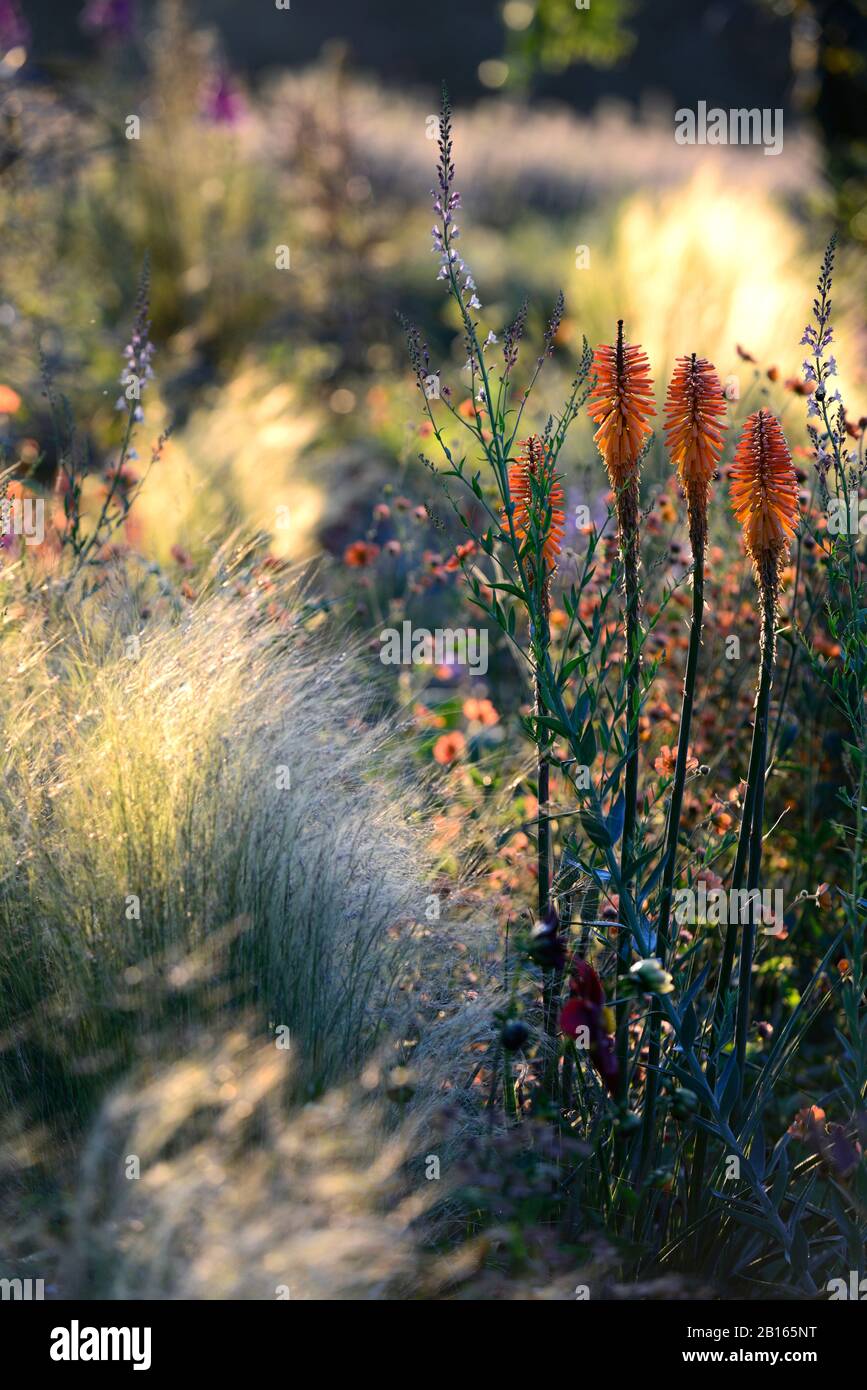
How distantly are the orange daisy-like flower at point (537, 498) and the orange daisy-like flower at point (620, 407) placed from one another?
0.36 feet

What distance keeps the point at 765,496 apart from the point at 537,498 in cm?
37

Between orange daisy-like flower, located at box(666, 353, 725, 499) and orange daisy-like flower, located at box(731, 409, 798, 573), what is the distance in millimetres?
59

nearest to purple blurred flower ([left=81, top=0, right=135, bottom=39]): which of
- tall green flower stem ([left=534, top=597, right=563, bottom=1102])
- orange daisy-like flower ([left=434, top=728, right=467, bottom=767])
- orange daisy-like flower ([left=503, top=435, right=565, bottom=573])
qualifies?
orange daisy-like flower ([left=434, top=728, right=467, bottom=767])

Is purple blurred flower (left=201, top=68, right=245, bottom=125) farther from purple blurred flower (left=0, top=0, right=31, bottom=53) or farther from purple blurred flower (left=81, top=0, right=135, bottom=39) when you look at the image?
purple blurred flower (left=0, top=0, right=31, bottom=53)

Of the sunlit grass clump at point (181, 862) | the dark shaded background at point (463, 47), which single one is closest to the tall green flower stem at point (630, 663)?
the sunlit grass clump at point (181, 862)

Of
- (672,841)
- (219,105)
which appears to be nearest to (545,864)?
(672,841)

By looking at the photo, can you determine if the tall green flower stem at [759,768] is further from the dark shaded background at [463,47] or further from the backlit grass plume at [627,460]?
the dark shaded background at [463,47]

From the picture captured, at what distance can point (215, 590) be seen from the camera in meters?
3.13

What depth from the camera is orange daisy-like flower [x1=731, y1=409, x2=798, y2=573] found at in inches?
91.4

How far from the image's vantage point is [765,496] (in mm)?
2328

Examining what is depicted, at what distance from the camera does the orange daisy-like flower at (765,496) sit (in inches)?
91.4
